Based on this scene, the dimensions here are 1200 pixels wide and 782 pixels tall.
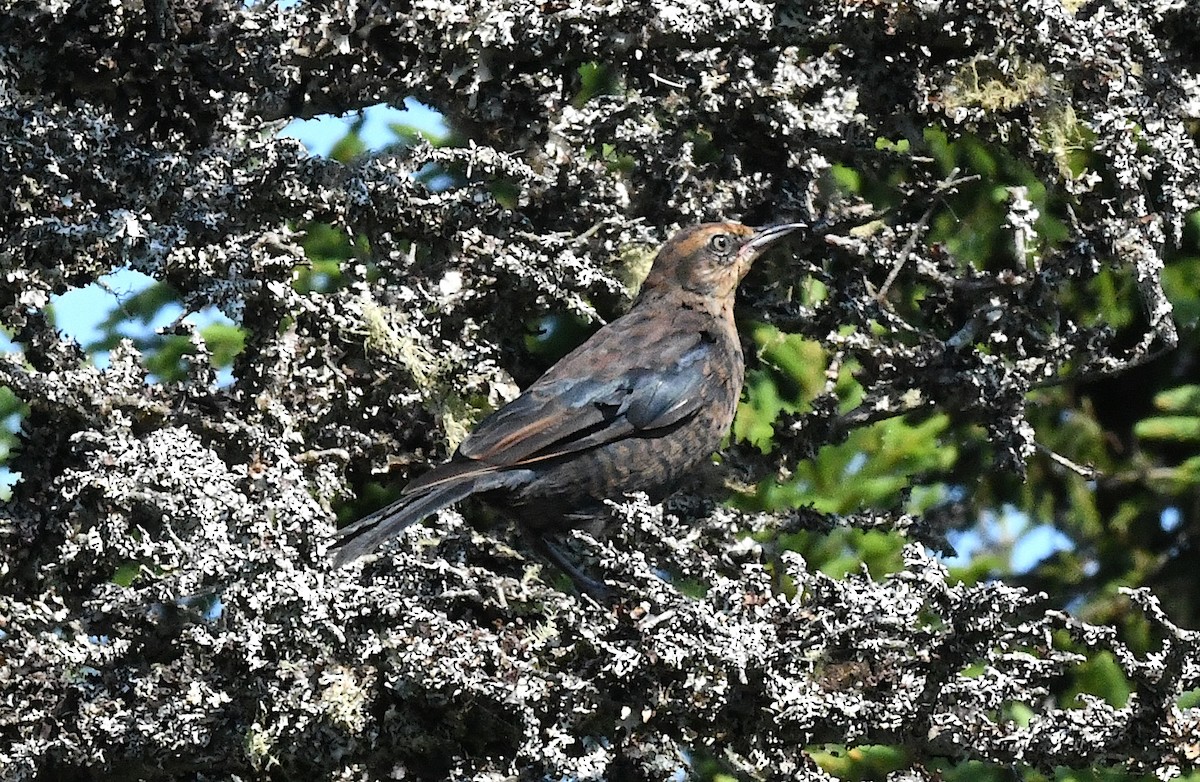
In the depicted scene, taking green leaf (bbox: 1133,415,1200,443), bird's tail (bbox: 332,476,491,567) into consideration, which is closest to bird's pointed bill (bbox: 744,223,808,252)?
bird's tail (bbox: 332,476,491,567)

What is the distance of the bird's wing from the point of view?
4.32 metres

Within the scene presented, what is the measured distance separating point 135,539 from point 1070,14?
8.66 ft

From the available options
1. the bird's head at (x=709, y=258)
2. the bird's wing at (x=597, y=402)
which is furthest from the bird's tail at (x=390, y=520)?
the bird's head at (x=709, y=258)

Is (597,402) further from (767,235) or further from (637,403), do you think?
(767,235)

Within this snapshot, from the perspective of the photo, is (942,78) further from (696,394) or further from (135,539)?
(135,539)

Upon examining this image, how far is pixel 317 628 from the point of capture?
327 centimetres

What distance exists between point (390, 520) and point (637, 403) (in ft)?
3.77

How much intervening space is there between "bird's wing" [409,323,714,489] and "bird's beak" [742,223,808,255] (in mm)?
436

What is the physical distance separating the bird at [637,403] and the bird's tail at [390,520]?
269 mm

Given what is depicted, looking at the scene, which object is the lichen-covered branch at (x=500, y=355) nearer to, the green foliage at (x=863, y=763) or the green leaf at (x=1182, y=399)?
the green foliage at (x=863, y=763)

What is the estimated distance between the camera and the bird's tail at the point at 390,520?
3627 millimetres

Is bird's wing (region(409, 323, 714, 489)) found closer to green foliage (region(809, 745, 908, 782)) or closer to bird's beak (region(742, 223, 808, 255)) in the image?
bird's beak (region(742, 223, 808, 255))

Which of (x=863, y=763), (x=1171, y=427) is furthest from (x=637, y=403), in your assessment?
(x=1171, y=427)

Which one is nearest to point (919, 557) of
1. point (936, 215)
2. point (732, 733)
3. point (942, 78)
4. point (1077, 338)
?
point (732, 733)
